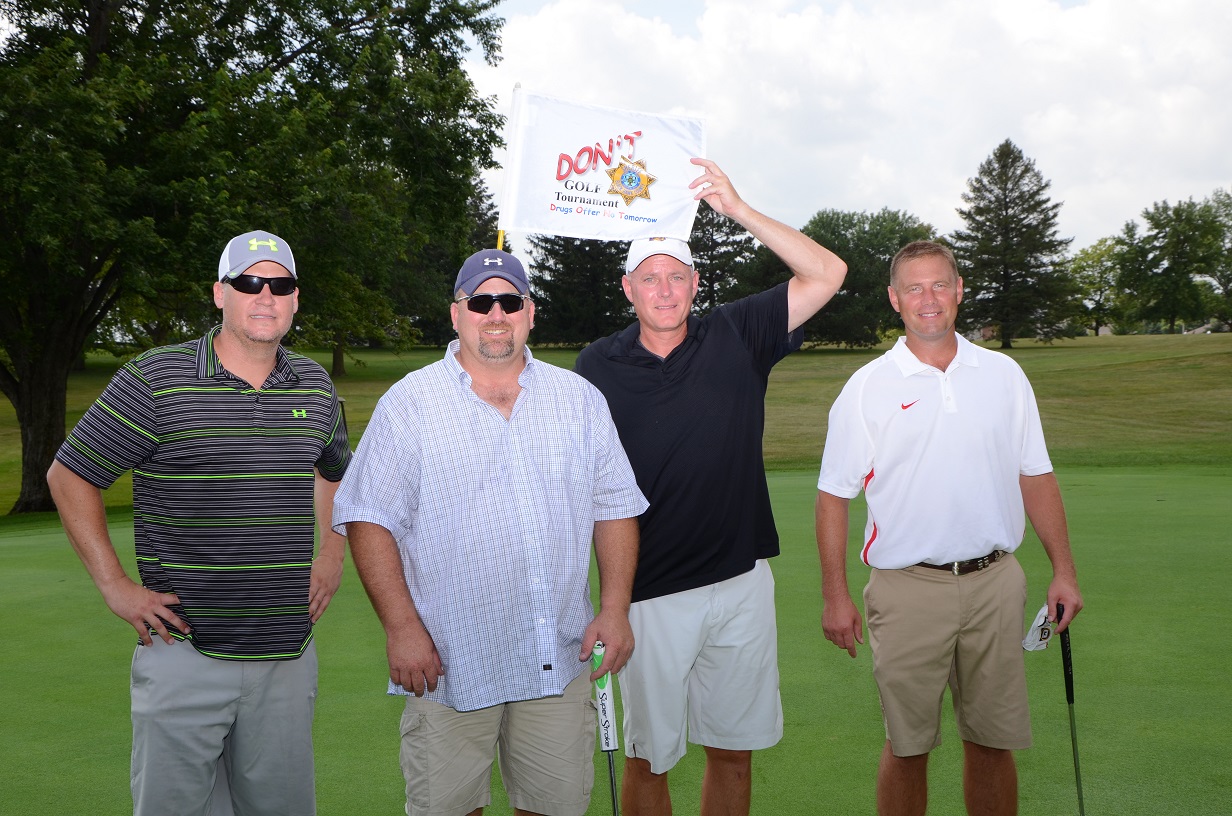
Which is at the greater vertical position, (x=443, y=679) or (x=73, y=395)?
(x=73, y=395)

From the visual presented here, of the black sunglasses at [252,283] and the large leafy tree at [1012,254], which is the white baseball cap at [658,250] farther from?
the large leafy tree at [1012,254]

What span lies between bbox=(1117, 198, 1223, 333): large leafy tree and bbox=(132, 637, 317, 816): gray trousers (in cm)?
7222

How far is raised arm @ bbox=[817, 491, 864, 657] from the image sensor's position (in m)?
3.35

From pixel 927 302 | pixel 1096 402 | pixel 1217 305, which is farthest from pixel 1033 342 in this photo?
pixel 927 302

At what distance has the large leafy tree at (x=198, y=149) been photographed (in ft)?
42.3

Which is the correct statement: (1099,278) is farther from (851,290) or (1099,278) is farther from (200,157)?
(200,157)

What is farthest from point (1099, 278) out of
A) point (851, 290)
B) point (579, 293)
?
point (579, 293)

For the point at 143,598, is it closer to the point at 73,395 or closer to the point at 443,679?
the point at 443,679

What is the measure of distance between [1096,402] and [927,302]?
2868 centimetres

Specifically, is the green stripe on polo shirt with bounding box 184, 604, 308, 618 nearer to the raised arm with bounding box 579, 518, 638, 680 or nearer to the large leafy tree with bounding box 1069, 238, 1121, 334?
the raised arm with bounding box 579, 518, 638, 680

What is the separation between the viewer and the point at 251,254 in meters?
2.97

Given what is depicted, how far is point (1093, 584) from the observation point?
585 cm

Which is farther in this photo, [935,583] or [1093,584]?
[1093,584]

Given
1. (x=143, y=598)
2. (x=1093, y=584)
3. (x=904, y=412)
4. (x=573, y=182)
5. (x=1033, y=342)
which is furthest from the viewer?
(x=1033, y=342)
